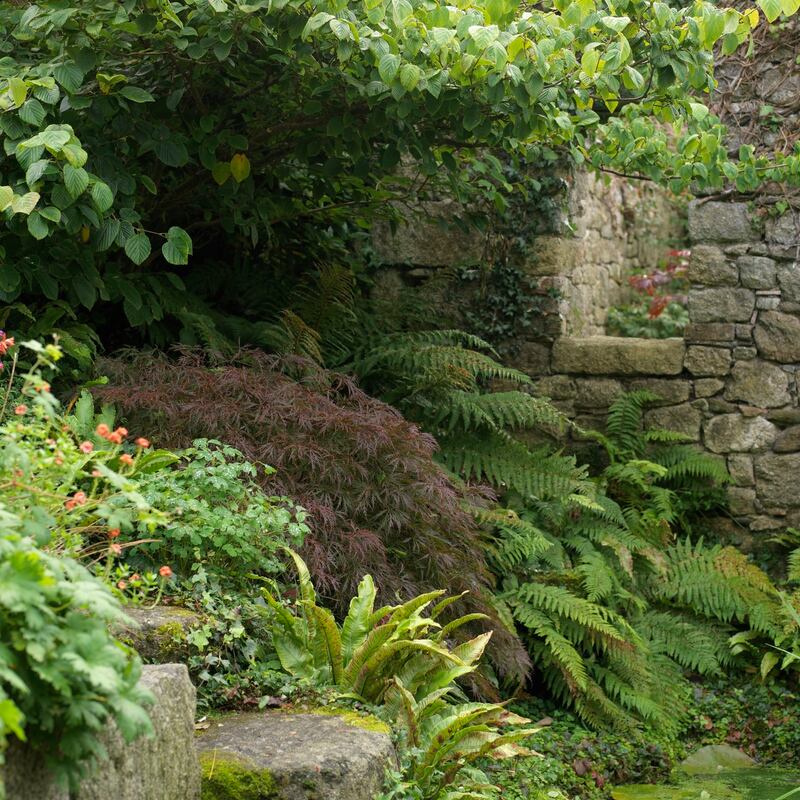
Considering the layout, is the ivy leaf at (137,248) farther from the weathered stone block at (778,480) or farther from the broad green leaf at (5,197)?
the weathered stone block at (778,480)

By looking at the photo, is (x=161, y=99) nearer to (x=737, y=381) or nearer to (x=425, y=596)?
(x=425, y=596)

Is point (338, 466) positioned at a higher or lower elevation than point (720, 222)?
lower

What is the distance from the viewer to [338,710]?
313 centimetres

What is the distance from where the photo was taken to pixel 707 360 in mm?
5957

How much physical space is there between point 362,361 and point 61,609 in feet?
11.4

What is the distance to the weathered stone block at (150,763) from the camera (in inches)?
73.8

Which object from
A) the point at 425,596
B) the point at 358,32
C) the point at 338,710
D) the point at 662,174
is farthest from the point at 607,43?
the point at 338,710

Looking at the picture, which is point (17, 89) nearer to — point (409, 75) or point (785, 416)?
point (409, 75)

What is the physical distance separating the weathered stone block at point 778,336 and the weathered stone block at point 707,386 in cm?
29

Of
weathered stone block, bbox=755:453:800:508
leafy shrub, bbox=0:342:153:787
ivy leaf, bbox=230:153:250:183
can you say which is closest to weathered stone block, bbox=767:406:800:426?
weathered stone block, bbox=755:453:800:508

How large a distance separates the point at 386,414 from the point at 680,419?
245 centimetres

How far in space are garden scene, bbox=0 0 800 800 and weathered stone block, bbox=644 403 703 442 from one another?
1 centimetres

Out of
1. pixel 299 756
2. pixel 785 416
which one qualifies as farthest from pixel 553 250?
pixel 299 756

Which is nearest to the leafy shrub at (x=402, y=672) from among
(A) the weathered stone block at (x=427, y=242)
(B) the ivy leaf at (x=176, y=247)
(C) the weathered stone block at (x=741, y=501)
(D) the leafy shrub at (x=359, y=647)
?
(D) the leafy shrub at (x=359, y=647)
